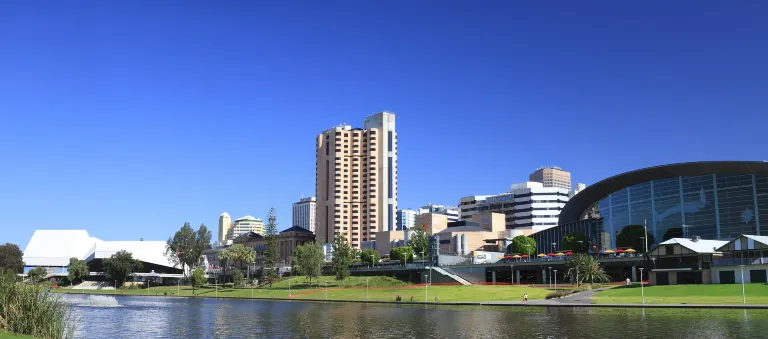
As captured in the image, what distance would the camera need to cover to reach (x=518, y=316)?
67188mm

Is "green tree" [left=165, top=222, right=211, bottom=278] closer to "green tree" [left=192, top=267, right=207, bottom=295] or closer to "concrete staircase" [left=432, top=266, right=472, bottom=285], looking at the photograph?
"green tree" [left=192, top=267, right=207, bottom=295]

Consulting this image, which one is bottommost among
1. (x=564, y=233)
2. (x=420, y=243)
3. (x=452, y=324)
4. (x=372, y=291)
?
(x=372, y=291)

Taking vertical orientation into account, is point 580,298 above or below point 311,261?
below

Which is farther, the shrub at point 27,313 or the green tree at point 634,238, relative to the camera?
the green tree at point 634,238

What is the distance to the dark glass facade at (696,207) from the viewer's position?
127 meters

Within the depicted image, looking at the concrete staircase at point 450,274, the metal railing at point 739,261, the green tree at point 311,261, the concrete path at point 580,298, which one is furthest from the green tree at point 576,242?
the concrete path at point 580,298

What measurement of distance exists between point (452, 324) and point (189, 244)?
144 meters

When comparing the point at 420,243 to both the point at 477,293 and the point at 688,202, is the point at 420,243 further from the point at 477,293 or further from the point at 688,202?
the point at 477,293

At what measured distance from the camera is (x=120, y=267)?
623ft

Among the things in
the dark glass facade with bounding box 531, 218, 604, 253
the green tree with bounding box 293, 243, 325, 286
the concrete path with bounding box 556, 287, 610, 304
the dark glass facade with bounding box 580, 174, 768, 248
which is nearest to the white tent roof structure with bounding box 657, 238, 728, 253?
the concrete path with bounding box 556, 287, 610, 304

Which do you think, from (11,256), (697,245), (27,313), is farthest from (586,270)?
(11,256)

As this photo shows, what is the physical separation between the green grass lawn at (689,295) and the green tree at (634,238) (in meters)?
42.3

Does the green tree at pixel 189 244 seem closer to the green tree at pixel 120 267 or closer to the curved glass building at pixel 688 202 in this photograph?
the green tree at pixel 120 267

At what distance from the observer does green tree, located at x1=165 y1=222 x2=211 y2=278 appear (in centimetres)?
19062
